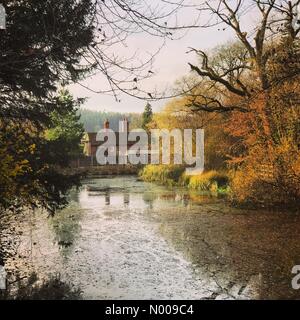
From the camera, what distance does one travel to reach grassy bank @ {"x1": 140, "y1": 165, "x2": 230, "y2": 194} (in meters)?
24.7

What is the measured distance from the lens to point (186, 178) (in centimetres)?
2875

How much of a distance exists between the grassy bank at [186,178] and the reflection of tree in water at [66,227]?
31.0 feet

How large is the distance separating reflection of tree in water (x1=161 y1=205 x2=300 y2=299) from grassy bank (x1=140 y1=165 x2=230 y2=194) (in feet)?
24.8

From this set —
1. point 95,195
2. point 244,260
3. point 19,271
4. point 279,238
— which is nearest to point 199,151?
point 95,195

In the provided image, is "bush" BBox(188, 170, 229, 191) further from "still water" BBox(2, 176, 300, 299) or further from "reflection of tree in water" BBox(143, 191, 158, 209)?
"still water" BBox(2, 176, 300, 299)

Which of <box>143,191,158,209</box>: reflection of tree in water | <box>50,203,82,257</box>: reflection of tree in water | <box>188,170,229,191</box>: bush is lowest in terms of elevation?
<box>50,203,82,257</box>: reflection of tree in water

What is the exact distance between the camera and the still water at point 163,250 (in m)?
7.79

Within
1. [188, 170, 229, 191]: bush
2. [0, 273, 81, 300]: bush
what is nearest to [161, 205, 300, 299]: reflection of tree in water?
[0, 273, 81, 300]: bush

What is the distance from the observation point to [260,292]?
7.46 meters

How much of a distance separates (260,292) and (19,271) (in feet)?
16.7

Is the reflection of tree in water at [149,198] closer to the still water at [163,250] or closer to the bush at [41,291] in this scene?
the still water at [163,250]

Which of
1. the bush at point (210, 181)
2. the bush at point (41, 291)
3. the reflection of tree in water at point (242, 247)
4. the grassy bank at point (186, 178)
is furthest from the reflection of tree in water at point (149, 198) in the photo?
the bush at point (41, 291)
